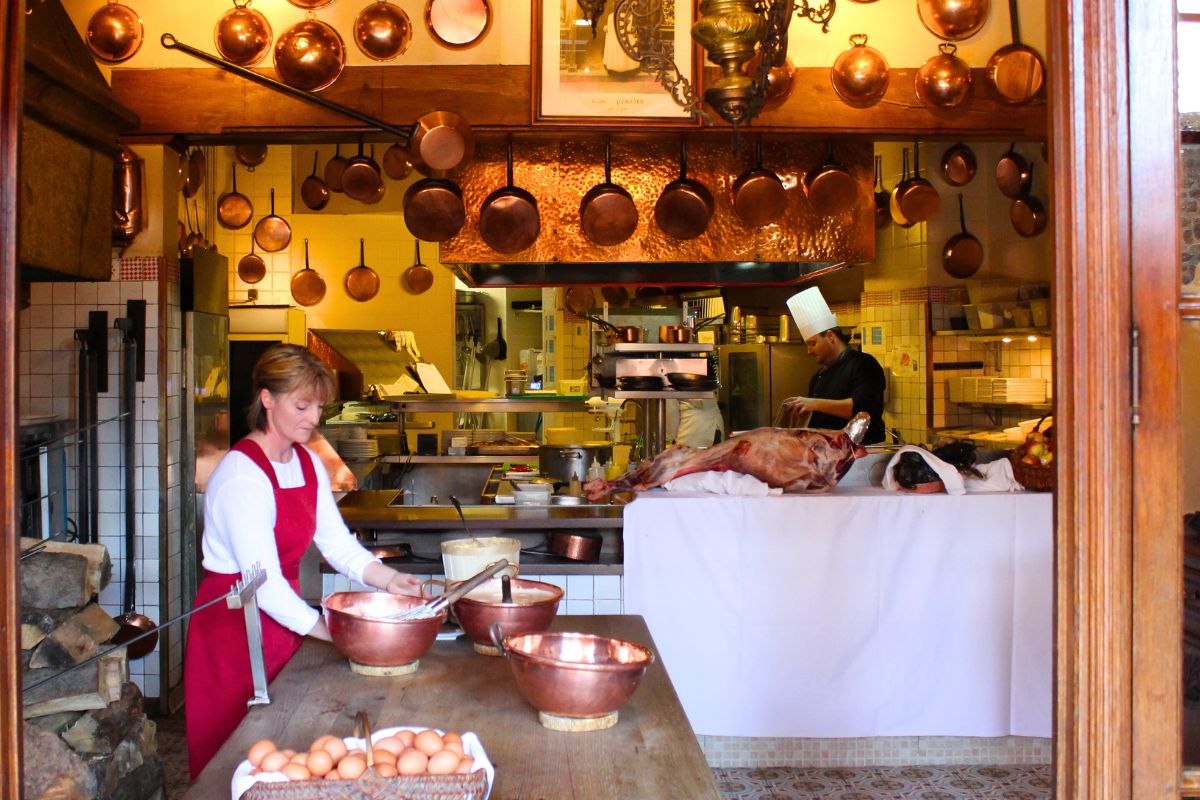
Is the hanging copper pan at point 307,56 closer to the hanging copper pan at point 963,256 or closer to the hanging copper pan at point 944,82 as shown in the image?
the hanging copper pan at point 944,82

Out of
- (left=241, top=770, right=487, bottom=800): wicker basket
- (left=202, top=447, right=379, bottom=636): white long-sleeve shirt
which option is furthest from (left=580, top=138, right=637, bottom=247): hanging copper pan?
(left=241, top=770, right=487, bottom=800): wicker basket

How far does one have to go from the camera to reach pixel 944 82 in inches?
225

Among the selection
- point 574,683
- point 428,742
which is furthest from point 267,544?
point 428,742

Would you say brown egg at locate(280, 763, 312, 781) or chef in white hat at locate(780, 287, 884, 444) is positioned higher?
chef in white hat at locate(780, 287, 884, 444)

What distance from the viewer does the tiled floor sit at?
4426mm

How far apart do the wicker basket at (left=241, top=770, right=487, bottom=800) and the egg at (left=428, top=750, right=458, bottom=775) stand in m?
0.11

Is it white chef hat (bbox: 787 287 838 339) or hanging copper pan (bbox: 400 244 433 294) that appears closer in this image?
white chef hat (bbox: 787 287 838 339)

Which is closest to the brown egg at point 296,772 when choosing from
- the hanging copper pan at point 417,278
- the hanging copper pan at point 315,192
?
the hanging copper pan at point 315,192

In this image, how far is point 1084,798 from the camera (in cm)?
147

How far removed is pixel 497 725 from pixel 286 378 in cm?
136

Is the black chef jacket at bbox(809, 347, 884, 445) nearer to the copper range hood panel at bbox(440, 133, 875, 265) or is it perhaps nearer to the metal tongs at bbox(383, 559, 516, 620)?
the copper range hood panel at bbox(440, 133, 875, 265)

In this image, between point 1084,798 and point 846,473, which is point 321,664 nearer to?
point 1084,798

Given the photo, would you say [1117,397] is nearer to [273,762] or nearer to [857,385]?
[273,762]

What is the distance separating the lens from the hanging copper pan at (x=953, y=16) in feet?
19.0
